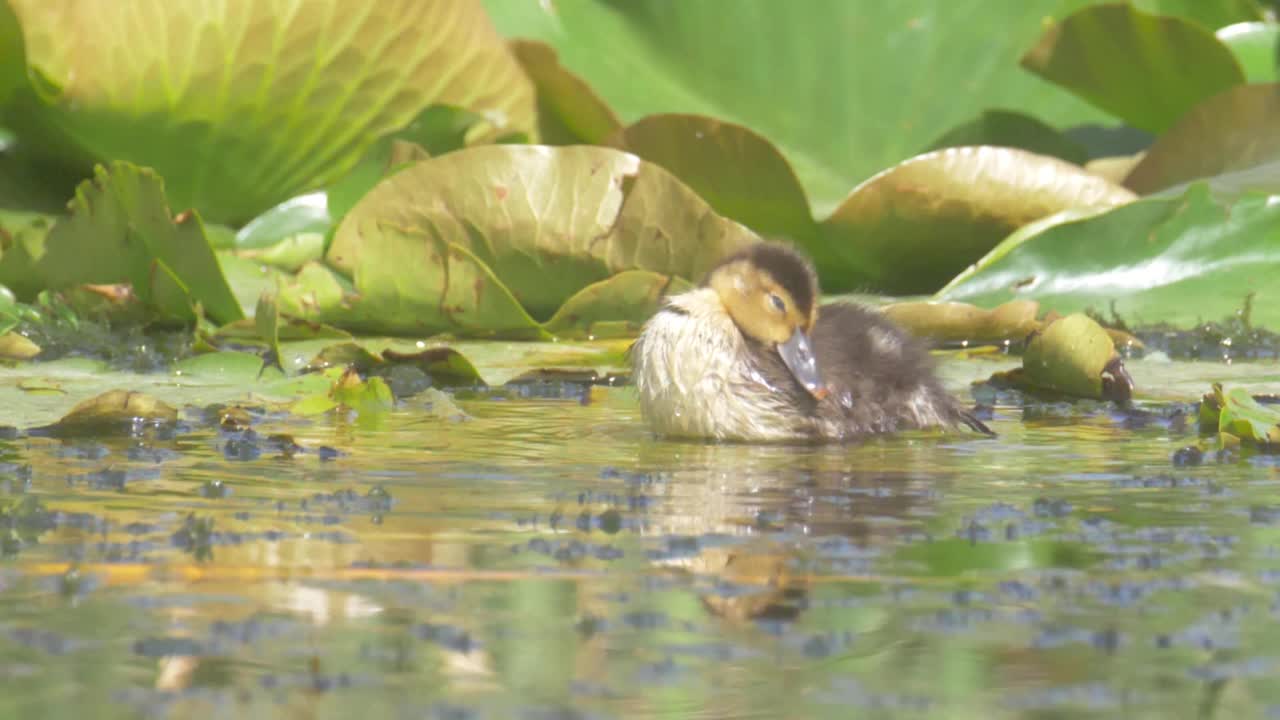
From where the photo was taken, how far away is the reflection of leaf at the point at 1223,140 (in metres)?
6.58

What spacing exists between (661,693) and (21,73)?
474cm

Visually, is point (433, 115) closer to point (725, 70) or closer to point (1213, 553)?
point (725, 70)

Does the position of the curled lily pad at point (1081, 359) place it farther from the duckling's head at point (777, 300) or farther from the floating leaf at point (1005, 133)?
the floating leaf at point (1005, 133)

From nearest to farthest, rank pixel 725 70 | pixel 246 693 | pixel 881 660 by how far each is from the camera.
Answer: pixel 246 693 → pixel 881 660 → pixel 725 70

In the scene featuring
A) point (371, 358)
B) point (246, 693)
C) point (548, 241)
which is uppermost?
point (548, 241)

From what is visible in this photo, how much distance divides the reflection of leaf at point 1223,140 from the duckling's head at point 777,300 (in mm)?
2025

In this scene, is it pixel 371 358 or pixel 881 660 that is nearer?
pixel 881 660

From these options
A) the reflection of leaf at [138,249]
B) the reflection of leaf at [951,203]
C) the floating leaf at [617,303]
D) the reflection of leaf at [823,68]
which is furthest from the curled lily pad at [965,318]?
the reflection of leaf at [138,249]

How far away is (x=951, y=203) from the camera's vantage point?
629cm

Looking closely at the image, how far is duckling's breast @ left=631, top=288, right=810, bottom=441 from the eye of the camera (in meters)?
4.88

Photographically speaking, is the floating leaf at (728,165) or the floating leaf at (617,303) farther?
the floating leaf at (728,165)

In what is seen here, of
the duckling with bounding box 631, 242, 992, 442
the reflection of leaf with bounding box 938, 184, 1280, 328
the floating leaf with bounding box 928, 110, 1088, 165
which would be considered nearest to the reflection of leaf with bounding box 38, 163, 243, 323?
the duckling with bounding box 631, 242, 992, 442

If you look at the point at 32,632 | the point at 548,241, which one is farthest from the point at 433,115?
the point at 32,632

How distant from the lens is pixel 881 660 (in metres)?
2.50
